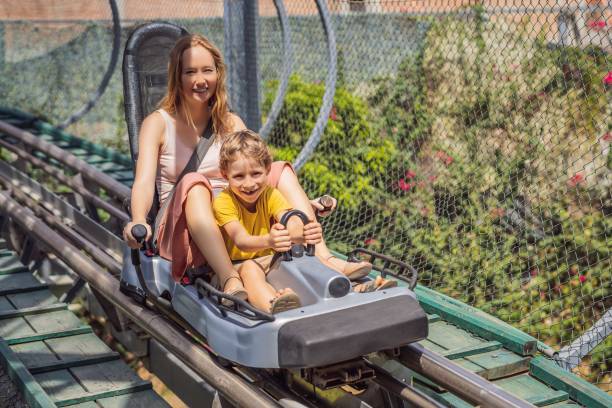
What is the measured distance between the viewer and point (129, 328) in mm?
3955

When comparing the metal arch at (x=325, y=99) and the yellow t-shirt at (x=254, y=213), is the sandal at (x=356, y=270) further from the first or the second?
the metal arch at (x=325, y=99)

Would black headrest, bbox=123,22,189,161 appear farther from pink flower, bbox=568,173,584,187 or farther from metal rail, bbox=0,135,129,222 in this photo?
pink flower, bbox=568,173,584,187

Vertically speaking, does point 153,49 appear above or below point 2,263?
above

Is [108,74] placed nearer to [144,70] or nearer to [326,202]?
[144,70]

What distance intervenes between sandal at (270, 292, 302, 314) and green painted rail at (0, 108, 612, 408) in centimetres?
50

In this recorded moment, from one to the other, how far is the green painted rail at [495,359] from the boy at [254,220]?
54cm

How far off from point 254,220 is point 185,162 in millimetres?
547

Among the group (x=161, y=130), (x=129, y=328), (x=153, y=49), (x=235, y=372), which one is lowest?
(x=129, y=328)

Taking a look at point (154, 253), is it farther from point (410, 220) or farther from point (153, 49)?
point (410, 220)

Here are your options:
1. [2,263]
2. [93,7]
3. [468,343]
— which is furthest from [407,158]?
[93,7]

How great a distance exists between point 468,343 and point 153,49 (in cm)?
190

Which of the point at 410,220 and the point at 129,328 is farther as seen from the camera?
the point at 410,220

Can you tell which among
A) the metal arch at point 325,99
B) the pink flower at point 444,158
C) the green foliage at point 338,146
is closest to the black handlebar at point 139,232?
the metal arch at point 325,99

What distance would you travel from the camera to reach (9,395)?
3.23 m
